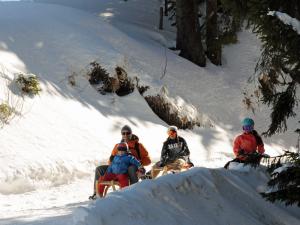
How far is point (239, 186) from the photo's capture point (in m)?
7.54

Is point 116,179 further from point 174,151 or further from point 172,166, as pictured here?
point 174,151

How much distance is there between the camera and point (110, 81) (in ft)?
54.9

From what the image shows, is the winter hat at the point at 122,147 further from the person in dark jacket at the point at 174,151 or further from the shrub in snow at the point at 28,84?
the shrub in snow at the point at 28,84

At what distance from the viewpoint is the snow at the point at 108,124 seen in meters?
6.00

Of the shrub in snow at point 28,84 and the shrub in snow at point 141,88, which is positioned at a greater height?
Answer: the shrub in snow at point 28,84

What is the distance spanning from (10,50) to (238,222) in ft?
37.9

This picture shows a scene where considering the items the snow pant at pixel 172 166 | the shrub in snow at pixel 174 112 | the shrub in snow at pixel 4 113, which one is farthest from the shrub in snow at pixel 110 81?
the snow pant at pixel 172 166

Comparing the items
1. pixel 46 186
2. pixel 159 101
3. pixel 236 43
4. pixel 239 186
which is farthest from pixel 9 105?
pixel 236 43

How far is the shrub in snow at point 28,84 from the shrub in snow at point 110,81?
281cm

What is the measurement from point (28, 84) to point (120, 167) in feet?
18.4

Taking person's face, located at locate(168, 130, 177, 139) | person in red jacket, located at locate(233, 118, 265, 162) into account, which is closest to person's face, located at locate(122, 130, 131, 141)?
person's face, located at locate(168, 130, 177, 139)

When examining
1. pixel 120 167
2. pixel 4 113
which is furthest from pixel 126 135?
pixel 4 113

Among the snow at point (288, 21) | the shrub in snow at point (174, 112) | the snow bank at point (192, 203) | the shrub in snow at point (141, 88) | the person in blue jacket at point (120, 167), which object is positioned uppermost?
the snow at point (288, 21)

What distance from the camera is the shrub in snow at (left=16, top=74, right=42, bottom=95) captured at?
13922mm
